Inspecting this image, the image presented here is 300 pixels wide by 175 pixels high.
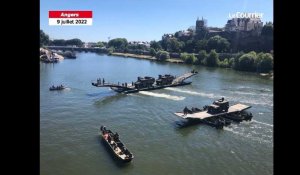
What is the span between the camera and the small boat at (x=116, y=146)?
1768 cm

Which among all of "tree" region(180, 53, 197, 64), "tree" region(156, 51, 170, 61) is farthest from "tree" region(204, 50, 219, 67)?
"tree" region(156, 51, 170, 61)

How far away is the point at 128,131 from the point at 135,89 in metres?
15.4

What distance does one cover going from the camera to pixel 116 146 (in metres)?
19.1

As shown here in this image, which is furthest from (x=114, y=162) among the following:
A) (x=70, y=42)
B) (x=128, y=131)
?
(x=70, y=42)

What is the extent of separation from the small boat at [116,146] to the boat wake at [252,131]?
8.44m

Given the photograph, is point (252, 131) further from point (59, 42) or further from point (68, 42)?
point (68, 42)

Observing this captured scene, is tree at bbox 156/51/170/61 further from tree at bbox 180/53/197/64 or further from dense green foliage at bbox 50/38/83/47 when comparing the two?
dense green foliage at bbox 50/38/83/47

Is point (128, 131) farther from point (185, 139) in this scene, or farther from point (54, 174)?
point (54, 174)

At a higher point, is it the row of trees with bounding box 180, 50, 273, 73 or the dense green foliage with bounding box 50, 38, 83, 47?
the dense green foliage with bounding box 50, 38, 83, 47

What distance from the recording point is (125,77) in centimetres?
5291

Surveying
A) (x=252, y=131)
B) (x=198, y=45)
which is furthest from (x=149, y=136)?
(x=198, y=45)

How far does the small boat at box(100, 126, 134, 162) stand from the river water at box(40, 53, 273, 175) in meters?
0.38

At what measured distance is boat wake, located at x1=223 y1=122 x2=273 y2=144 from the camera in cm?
2209
